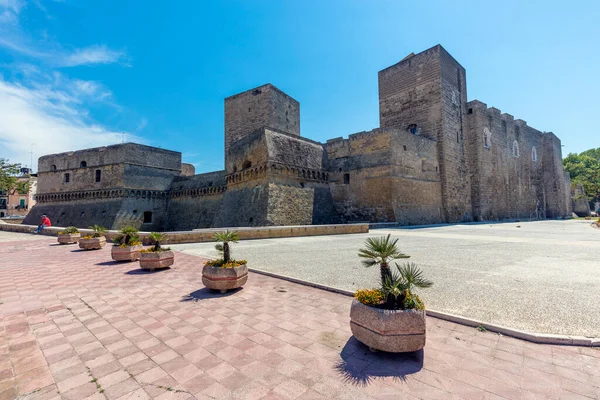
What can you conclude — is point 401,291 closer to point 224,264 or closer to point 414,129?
point 224,264

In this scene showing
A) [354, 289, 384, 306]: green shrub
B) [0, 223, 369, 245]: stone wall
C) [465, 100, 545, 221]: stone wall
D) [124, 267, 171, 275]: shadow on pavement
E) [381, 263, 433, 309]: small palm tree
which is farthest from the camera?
[465, 100, 545, 221]: stone wall

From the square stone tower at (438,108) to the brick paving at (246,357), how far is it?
22726 mm

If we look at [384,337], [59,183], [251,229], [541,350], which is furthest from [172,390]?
[59,183]

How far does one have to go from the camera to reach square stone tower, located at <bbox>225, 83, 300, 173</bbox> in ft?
79.4

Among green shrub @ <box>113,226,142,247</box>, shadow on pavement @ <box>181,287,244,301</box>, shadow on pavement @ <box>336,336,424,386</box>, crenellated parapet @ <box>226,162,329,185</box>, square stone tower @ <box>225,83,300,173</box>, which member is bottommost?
shadow on pavement @ <box>336,336,424,386</box>

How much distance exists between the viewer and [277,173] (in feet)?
56.3

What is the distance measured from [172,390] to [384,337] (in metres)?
1.79

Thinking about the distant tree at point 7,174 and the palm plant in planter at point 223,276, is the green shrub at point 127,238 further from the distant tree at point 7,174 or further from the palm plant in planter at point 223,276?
the distant tree at point 7,174

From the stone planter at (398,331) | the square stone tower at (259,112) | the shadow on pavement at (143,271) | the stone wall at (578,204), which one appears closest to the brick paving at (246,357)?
the stone planter at (398,331)

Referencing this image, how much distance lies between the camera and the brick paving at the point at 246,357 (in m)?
1.95

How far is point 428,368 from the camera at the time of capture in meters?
2.18

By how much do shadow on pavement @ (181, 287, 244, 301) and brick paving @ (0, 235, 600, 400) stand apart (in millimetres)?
62

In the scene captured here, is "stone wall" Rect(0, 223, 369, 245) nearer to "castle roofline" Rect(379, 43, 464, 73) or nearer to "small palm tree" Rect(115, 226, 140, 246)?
"small palm tree" Rect(115, 226, 140, 246)

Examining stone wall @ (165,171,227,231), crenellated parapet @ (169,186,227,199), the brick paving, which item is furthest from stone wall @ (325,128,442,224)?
the brick paving
